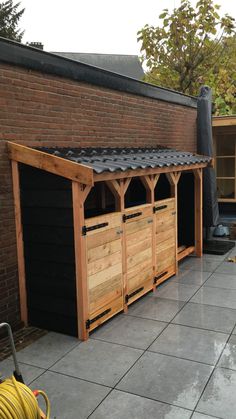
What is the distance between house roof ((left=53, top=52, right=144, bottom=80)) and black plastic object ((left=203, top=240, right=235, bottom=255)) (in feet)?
92.0

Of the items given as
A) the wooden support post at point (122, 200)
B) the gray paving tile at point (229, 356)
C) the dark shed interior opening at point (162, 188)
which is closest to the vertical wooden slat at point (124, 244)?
the wooden support post at point (122, 200)

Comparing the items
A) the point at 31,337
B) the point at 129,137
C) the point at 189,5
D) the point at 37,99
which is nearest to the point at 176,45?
the point at 189,5

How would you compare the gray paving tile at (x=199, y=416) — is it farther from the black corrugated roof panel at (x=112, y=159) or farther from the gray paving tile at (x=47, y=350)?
the black corrugated roof panel at (x=112, y=159)

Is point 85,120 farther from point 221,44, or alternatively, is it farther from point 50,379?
point 221,44

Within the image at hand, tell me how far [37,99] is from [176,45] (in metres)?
12.1

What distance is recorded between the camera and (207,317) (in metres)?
5.88

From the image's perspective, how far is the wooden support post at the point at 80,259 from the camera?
492cm

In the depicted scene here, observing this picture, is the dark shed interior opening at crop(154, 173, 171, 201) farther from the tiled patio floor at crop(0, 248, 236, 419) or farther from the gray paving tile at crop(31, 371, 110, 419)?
the gray paving tile at crop(31, 371, 110, 419)

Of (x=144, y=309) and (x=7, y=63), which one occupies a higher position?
(x=7, y=63)

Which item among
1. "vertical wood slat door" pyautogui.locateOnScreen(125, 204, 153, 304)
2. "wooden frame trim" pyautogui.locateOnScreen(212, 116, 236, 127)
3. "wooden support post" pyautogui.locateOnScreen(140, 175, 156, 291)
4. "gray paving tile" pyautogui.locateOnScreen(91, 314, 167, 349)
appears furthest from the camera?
"wooden frame trim" pyautogui.locateOnScreen(212, 116, 236, 127)

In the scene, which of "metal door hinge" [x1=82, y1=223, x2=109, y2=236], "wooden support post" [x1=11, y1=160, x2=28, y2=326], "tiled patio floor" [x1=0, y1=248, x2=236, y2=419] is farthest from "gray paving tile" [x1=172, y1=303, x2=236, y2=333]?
"wooden support post" [x1=11, y1=160, x2=28, y2=326]

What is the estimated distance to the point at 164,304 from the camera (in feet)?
21.1

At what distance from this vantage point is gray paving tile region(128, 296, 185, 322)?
5.99 m

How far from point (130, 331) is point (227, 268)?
3.56 metres
